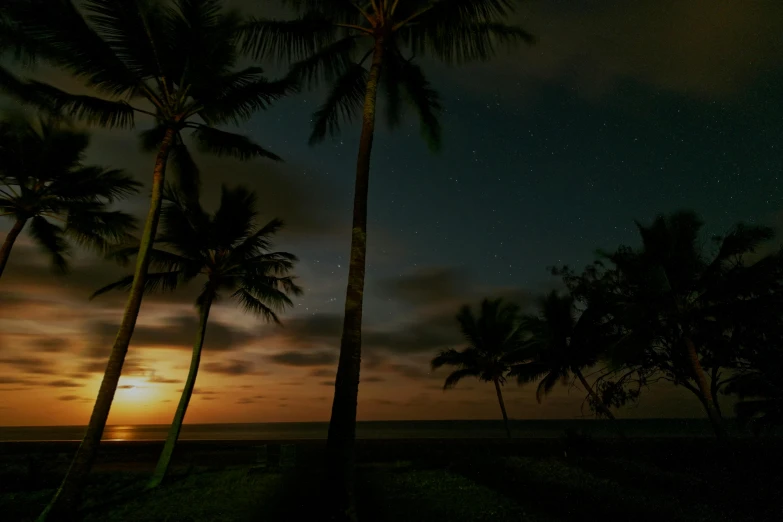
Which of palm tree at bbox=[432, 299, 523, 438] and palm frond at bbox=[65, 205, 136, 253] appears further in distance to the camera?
palm tree at bbox=[432, 299, 523, 438]

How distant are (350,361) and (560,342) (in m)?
17.3

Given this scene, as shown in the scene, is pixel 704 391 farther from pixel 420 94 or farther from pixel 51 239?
pixel 51 239

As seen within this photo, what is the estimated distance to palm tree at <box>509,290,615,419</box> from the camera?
20750 millimetres

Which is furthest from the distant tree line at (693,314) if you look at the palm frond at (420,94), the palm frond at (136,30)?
the palm frond at (136,30)

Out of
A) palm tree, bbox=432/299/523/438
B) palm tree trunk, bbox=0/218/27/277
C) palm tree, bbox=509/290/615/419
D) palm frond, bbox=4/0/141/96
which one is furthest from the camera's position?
palm tree, bbox=432/299/523/438

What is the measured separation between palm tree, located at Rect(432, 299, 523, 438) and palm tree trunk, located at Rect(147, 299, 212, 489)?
17.3 m

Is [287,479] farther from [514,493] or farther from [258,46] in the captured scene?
[258,46]

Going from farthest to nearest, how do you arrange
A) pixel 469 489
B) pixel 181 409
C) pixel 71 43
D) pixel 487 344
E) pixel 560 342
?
pixel 487 344
pixel 560 342
pixel 181 409
pixel 469 489
pixel 71 43

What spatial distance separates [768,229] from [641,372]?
18.5 feet

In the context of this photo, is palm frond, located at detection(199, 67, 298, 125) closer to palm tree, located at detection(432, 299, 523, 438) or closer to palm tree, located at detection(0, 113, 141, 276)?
palm tree, located at detection(0, 113, 141, 276)

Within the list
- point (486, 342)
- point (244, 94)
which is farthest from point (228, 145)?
point (486, 342)

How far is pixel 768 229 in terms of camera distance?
13188mm

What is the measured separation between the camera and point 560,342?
21.6 m

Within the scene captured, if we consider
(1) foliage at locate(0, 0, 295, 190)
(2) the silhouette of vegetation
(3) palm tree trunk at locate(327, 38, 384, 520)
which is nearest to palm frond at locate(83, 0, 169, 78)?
(1) foliage at locate(0, 0, 295, 190)
